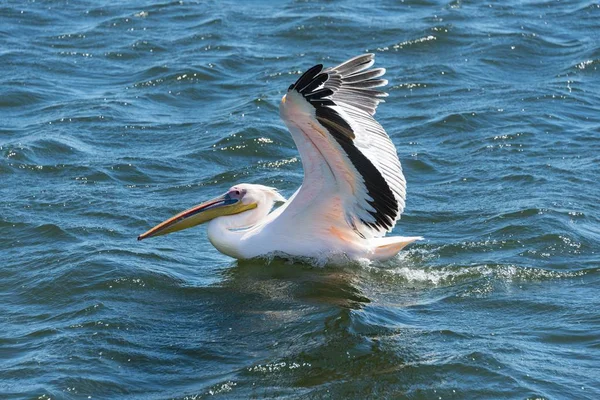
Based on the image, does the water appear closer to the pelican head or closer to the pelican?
the pelican

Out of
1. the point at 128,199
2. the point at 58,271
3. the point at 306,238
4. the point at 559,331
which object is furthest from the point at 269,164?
the point at 559,331

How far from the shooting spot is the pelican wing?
6953mm

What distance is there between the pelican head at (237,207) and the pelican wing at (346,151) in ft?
1.43

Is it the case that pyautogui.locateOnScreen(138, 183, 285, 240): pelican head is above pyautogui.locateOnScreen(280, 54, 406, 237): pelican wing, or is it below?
below

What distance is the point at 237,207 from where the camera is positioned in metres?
8.28

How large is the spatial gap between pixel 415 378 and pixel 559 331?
1.14 m

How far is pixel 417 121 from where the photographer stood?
1114 cm

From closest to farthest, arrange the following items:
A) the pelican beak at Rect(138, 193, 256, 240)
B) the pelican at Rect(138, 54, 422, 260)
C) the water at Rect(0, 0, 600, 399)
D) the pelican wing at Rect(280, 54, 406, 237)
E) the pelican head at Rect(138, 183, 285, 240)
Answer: the water at Rect(0, 0, 600, 399), the pelican wing at Rect(280, 54, 406, 237), the pelican at Rect(138, 54, 422, 260), the pelican beak at Rect(138, 193, 256, 240), the pelican head at Rect(138, 183, 285, 240)

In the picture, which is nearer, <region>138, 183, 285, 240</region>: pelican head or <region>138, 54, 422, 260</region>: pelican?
<region>138, 54, 422, 260</region>: pelican

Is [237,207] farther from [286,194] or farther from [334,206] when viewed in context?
[286,194]

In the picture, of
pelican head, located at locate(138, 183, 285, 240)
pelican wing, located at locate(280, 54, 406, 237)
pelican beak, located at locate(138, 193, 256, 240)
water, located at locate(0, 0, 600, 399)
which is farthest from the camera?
pelican head, located at locate(138, 183, 285, 240)

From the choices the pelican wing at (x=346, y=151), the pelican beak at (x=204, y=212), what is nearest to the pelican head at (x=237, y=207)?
the pelican beak at (x=204, y=212)

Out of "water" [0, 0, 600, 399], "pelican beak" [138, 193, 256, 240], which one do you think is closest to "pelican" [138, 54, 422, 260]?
"pelican beak" [138, 193, 256, 240]

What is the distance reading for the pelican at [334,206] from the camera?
7.61 m
